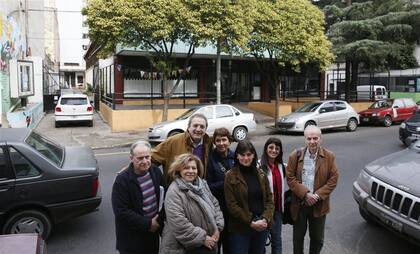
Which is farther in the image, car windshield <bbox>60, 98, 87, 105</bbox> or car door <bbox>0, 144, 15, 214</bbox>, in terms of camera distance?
car windshield <bbox>60, 98, 87, 105</bbox>

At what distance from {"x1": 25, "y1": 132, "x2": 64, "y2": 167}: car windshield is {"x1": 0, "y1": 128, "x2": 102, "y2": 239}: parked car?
0.06 ft

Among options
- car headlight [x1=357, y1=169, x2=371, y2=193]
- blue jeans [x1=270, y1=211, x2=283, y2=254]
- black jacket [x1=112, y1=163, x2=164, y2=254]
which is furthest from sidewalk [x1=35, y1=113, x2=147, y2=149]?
black jacket [x1=112, y1=163, x2=164, y2=254]

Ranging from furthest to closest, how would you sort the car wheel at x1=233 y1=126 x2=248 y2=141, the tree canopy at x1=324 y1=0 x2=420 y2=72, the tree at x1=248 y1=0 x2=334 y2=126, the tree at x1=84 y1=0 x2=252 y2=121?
the tree canopy at x1=324 y1=0 x2=420 y2=72, the tree at x1=248 y1=0 x2=334 y2=126, the car wheel at x1=233 y1=126 x2=248 y2=141, the tree at x1=84 y1=0 x2=252 y2=121

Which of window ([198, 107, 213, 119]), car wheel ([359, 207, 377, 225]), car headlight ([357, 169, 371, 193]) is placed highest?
window ([198, 107, 213, 119])

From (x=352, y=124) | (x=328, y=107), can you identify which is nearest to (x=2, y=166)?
(x=328, y=107)

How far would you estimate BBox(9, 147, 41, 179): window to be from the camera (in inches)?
210

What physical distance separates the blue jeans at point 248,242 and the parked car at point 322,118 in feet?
42.9

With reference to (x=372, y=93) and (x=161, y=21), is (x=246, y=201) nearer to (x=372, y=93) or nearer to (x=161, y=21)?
(x=161, y=21)

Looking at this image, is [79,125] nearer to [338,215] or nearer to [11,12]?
[11,12]

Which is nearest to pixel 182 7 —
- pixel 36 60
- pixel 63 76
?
pixel 36 60

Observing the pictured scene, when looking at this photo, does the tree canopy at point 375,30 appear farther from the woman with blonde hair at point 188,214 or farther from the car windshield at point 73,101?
the woman with blonde hair at point 188,214

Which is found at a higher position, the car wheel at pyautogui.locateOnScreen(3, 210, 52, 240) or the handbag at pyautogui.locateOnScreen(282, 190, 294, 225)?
the handbag at pyautogui.locateOnScreen(282, 190, 294, 225)

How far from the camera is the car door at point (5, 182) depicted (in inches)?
203

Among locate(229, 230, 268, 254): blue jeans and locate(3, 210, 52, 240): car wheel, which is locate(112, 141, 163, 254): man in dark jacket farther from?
locate(3, 210, 52, 240): car wheel
